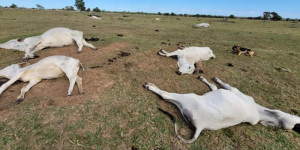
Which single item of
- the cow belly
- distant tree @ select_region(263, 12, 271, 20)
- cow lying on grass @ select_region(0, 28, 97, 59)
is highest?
distant tree @ select_region(263, 12, 271, 20)

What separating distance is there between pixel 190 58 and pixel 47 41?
16.5 feet

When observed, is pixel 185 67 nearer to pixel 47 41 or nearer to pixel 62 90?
pixel 62 90

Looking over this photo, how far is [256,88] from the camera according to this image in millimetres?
5184

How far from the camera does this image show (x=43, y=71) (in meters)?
4.11

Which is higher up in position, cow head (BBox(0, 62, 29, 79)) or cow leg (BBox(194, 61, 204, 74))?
cow head (BBox(0, 62, 29, 79))

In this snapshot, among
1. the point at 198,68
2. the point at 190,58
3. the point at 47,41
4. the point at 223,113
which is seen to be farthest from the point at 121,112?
the point at 47,41

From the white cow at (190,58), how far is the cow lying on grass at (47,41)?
332cm

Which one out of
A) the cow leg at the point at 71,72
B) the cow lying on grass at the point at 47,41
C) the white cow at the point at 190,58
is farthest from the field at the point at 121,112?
the cow lying on grass at the point at 47,41

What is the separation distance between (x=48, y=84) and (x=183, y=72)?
12.0 feet

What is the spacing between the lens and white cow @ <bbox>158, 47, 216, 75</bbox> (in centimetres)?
567

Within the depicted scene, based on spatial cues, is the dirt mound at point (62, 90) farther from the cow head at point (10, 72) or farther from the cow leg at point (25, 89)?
the cow head at point (10, 72)

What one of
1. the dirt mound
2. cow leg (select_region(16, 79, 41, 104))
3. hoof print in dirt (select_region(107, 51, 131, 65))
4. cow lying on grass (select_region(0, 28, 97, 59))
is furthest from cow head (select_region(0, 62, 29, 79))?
hoof print in dirt (select_region(107, 51, 131, 65))

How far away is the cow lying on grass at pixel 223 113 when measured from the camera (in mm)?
3236

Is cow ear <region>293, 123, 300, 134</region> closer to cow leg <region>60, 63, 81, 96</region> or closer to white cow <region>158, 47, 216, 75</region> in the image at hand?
white cow <region>158, 47, 216, 75</region>
